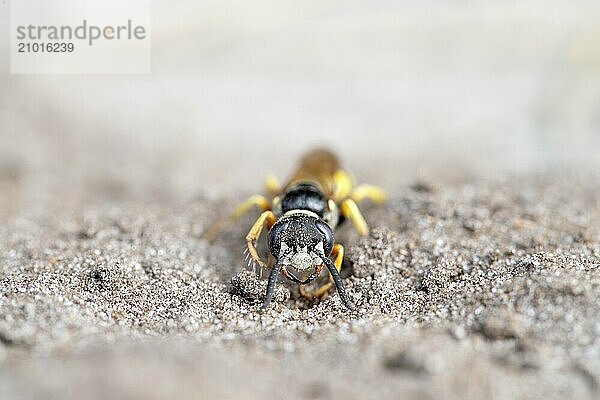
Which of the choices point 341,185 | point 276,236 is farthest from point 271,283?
point 341,185

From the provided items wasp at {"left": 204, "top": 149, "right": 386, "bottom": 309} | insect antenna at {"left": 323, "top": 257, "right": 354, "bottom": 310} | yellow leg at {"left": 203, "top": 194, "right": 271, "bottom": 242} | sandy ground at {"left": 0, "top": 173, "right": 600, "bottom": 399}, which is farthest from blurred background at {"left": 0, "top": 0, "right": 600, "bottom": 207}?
insect antenna at {"left": 323, "top": 257, "right": 354, "bottom": 310}

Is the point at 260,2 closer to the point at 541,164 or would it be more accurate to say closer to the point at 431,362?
the point at 541,164

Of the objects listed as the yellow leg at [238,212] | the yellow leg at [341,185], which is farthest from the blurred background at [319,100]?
the yellow leg at [238,212]

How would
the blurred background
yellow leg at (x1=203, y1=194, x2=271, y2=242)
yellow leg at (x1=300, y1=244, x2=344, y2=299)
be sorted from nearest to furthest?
yellow leg at (x1=300, y1=244, x2=344, y2=299)
yellow leg at (x1=203, y1=194, x2=271, y2=242)
the blurred background

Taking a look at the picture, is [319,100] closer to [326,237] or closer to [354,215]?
[354,215]

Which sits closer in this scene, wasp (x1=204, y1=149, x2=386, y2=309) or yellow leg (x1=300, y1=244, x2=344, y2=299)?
wasp (x1=204, y1=149, x2=386, y2=309)

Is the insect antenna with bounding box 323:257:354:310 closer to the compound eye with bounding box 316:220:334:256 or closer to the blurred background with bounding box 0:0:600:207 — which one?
the compound eye with bounding box 316:220:334:256

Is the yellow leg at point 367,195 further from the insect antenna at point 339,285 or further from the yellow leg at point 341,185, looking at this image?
the insect antenna at point 339,285
